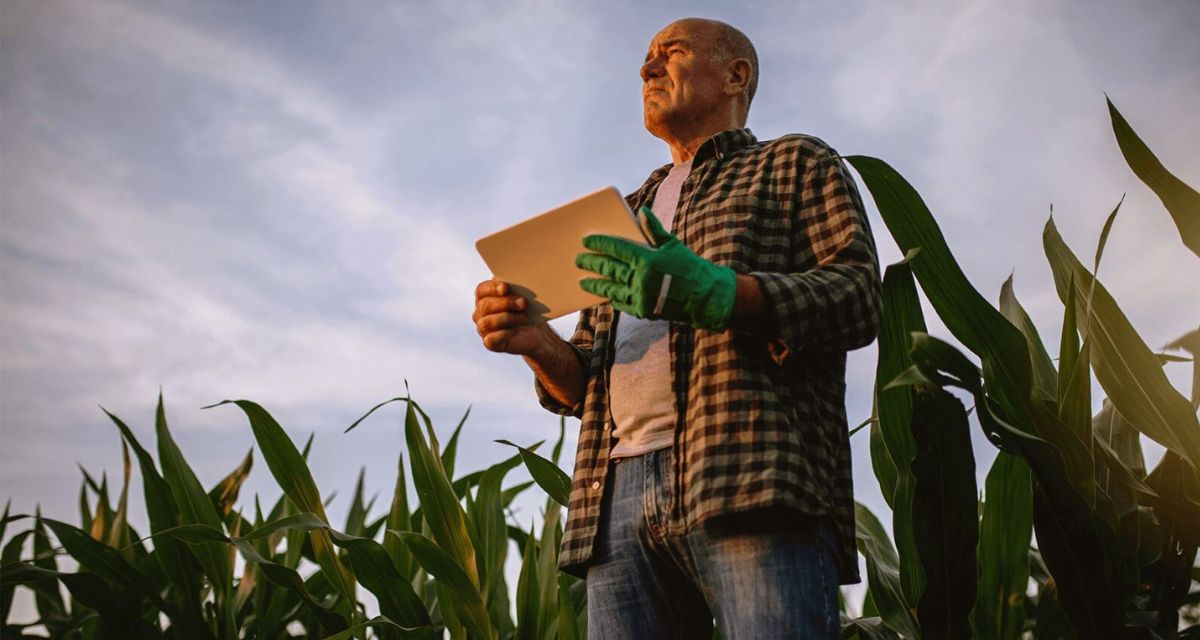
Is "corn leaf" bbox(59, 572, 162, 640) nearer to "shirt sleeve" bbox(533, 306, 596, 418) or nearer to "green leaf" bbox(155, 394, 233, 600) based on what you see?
"green leaf" bbox(155, 394, 233, 600)

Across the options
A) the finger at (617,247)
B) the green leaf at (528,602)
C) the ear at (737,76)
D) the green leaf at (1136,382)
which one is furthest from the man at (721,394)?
the green leaf at (528,602)

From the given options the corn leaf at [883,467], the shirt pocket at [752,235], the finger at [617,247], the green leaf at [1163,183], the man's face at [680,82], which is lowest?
the corn leaf at [883,467]

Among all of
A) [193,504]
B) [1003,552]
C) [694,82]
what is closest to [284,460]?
[193,504]

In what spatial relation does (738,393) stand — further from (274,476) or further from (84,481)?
(84,481)

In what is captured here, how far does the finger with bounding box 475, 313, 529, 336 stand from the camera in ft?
3.48

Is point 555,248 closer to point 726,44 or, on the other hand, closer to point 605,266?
point 605,266

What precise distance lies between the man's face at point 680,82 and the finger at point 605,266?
0.40 metres

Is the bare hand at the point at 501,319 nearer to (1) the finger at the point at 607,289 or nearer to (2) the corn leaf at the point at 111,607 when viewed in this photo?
(1) the finger at the point at 607,289

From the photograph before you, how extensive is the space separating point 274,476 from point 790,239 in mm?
972

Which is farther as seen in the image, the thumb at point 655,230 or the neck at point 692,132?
the neck at point 692,132

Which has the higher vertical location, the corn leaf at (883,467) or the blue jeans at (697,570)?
the corn leaf at (883,467)

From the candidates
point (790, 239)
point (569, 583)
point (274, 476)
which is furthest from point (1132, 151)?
point (274, 476)

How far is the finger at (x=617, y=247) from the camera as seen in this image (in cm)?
89

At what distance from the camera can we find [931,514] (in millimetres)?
1043
